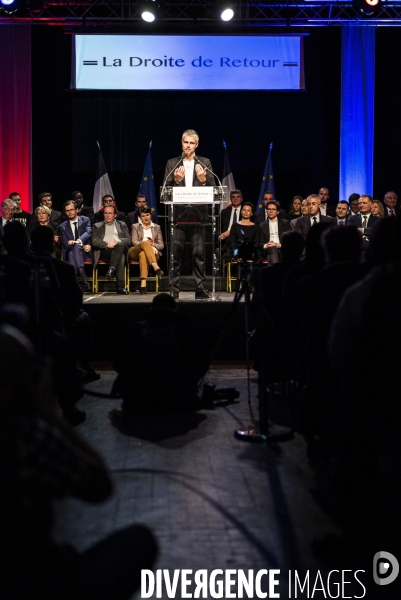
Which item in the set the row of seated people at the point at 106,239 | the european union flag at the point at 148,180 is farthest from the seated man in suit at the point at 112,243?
the european union flag at the point at 148,180

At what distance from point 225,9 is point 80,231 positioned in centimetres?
350

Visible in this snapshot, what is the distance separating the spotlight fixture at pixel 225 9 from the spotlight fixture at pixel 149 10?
0.80m

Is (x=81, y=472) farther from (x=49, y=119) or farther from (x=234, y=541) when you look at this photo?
(x=49, y=119)

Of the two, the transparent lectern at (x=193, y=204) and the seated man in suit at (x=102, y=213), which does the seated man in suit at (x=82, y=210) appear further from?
the transparent lectern at (x=193, y=204)

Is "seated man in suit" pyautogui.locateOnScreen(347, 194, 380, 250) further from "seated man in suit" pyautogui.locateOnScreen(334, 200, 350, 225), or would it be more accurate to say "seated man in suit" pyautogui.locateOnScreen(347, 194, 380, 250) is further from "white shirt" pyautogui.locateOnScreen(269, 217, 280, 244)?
"white shirt" pyautogui.locateOnScreen(269, 217, 280, 244)

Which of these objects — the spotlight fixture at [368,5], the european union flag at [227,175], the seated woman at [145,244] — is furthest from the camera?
the european union flag at [227,175]

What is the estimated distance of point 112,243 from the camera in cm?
1030

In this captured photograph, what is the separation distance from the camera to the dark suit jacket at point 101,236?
10.3 metres

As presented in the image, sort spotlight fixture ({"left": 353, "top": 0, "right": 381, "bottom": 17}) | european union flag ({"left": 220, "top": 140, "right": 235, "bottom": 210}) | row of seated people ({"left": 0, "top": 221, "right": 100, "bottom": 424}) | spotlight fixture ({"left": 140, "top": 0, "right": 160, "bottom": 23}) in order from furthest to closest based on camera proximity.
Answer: european union flag ({"left": 220, "top": 140, "right": 235, "bottom": 210}), spotlight fixture ({"left": 140, "top": 0, "right": 160, "bottom": 23}), spotlight fixture ({"left": 353, "top": 0, "right": 381, "bottom": 17}), row of seated people ({"left": 0, "top": 221, "right": 100, "bottom": 424})

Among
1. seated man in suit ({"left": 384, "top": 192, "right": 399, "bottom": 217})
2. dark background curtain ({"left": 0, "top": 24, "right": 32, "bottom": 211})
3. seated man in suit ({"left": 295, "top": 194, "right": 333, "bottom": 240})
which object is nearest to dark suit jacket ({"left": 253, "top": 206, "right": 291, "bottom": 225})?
seated man in suit ({"left": 295, "top": 194, "right": 333, "bottom": 240})

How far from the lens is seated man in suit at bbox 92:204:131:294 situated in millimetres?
10242

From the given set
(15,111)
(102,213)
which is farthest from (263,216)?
(15,111)

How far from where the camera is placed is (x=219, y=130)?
1240 centimetres

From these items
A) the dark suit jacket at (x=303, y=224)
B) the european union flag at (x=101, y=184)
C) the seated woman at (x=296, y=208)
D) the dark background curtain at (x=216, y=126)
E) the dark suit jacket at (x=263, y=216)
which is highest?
the dark background curtain at (x=216, y=126)
